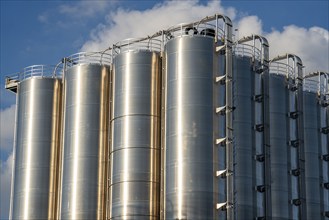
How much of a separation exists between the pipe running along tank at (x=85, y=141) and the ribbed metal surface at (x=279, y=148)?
14.2 metres

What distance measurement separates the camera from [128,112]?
6825 centimetres

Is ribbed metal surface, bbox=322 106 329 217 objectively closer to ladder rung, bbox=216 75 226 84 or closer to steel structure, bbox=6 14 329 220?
steel structure, bbox=6 14 329 220

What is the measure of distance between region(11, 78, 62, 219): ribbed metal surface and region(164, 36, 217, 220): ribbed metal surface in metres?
12.7

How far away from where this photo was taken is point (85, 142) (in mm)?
70875

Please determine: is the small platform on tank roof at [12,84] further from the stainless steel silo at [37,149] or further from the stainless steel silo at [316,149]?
the stainless steel silo at [316,149]

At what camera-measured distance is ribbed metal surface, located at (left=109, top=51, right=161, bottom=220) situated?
66.2 m

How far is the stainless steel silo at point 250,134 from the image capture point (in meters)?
67.8

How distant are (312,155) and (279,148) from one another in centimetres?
→ 560

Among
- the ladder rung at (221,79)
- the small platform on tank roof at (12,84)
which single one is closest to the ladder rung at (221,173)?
the ladder rung at (221,79)

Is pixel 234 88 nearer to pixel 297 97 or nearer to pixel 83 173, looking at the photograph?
pixel 297 97

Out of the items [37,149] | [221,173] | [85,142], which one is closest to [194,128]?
[221,173]

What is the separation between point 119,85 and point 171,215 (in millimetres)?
11987

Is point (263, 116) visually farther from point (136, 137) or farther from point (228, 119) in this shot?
point (136, 137)

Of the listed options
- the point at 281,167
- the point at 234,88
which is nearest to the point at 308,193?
the point at 281,167
